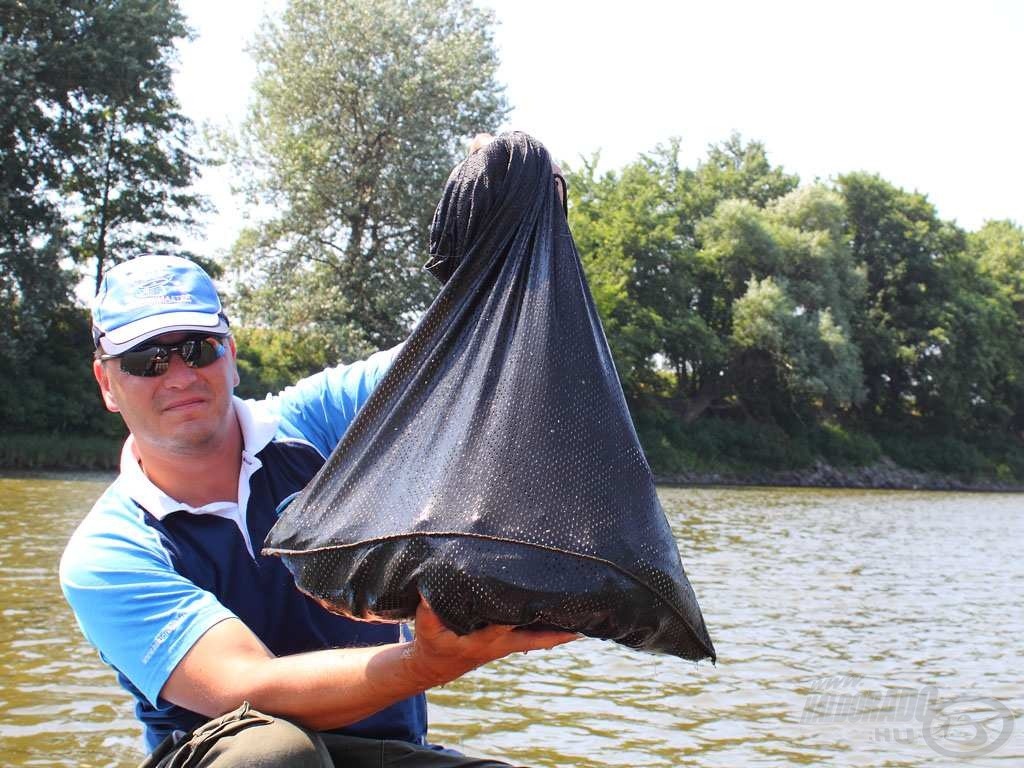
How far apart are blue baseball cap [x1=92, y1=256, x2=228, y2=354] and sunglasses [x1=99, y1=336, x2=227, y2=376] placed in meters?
0.02

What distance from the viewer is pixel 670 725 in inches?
305

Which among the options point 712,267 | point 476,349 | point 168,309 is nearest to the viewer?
point 476,349

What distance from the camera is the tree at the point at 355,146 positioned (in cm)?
3509

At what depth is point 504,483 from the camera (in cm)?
226

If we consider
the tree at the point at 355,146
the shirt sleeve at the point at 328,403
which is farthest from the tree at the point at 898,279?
the shirt sleeve at the point at 328,403

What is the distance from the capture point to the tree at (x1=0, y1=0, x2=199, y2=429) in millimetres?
31281

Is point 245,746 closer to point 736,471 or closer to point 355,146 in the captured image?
point 355,146

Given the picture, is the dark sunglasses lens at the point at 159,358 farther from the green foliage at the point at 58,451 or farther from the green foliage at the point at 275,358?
the green foliage at the point at 275,358

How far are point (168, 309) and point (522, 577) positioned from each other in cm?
132

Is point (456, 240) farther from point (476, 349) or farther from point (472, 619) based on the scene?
point (472, 619)

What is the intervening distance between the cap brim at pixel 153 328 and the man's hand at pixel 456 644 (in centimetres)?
109

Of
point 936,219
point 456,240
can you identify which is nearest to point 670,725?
point 456,240

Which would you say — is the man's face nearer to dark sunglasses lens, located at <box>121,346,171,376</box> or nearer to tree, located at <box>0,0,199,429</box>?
dark sunglasses lens, located at <box>121,346,171,376</box>

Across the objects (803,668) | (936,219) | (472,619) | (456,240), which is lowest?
(803,668)
